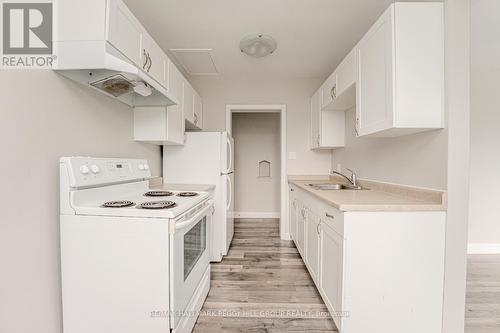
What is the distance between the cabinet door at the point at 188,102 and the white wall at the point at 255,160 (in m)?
2.02

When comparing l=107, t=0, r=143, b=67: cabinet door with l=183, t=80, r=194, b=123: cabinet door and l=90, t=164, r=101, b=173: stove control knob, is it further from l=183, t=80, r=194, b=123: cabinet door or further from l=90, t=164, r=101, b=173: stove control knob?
l=183, t=80, r=194, b=123: cabinet door

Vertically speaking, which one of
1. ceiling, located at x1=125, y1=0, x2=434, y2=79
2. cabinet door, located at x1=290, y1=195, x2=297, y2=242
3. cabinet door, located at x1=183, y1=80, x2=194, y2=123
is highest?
ceiling, located at x1=125, y1=0, x2=434, y2=79

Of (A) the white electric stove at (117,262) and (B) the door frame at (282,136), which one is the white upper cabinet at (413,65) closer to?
(A) the white electric stove at (117,262)

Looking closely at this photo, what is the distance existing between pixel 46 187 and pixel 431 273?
7.37 ft

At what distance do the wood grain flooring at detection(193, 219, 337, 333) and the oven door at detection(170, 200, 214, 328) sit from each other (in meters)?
0.31

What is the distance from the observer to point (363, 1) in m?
1.78

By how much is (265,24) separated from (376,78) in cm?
116

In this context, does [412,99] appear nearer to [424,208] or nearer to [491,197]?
[424,208]

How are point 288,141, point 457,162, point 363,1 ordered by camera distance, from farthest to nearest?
point 288,141
point 363,1
point 457,162

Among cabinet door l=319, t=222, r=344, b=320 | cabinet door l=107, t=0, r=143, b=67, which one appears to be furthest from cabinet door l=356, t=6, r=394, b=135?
cabinet door l=107, t=0, r=143, b=67

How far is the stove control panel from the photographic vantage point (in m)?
1.23

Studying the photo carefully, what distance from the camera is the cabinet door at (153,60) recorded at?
Answer: 5.58ft

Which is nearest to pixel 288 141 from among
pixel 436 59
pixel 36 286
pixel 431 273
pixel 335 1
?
pixel 335 1

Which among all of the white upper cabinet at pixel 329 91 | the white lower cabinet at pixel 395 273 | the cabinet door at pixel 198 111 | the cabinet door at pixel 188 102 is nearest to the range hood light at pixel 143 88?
the cabinet door at pixel 188 102
